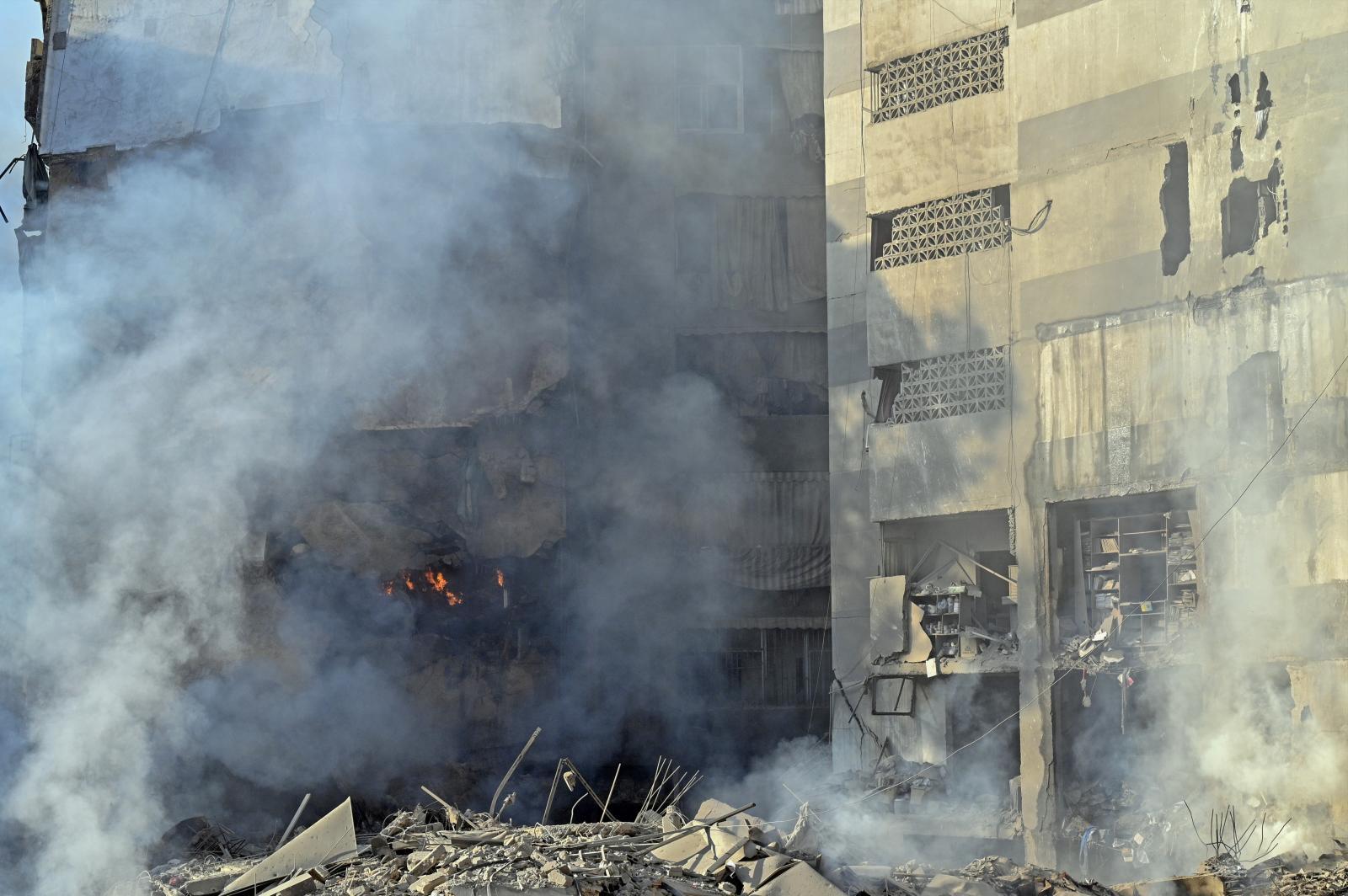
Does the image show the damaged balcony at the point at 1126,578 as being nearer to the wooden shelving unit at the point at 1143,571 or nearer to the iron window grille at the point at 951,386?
the wooden shelving unit at the point at 1143,571

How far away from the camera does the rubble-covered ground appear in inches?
437

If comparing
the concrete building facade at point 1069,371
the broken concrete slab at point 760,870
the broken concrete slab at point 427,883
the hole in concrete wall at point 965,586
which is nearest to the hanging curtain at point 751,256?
the concrete building facade at point 1069,371

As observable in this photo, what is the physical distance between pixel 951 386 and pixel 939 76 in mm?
4173

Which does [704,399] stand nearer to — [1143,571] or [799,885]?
[1143,571]

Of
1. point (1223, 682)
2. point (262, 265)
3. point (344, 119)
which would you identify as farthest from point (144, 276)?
point (1223, 682)

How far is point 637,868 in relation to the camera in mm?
11508

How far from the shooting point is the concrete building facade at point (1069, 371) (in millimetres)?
16609

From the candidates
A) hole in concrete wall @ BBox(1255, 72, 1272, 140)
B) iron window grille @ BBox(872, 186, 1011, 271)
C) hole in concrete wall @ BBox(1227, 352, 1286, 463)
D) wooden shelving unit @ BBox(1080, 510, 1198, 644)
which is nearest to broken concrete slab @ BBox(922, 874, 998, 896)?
wooden shelving unit @ BBox(1080, 510, 1198, 644)

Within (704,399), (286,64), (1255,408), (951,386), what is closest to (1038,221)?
(951,386)

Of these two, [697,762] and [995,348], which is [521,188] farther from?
[697,762]

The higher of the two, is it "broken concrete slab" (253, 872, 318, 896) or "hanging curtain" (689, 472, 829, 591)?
"hanging curtain" (689, 472, 829, 591)

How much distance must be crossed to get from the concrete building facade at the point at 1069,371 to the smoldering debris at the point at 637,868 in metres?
3.13

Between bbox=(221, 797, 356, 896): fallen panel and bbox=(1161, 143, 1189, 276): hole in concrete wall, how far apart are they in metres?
10.8

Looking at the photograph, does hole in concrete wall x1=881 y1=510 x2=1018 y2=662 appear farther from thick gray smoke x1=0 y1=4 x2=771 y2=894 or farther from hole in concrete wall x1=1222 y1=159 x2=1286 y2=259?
thick gray smoke x1=0 y1=4 x2=771 y2=894
